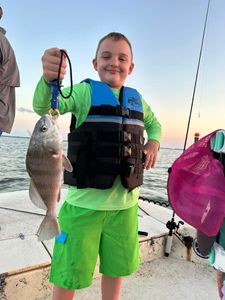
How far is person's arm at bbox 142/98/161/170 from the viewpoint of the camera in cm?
197

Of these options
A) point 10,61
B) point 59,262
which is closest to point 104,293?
point 59,262

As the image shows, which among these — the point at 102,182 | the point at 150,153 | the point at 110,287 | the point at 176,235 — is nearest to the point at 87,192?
the point at 102,182

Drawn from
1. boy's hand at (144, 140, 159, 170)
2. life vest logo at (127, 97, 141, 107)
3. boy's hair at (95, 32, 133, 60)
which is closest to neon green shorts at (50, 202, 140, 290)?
boy's hand at (144, 140, 159, 170)

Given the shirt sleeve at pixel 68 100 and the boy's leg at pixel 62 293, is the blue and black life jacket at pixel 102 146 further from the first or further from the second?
the boy's leg at pixel 62 293

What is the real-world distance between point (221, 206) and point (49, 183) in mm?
724

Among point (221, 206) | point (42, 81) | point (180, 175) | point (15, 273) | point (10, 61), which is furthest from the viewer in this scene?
point (10, 61)

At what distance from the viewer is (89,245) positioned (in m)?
1.69

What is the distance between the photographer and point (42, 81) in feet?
4.64

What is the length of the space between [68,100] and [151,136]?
77 cm

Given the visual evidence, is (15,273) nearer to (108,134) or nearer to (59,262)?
(59,262)

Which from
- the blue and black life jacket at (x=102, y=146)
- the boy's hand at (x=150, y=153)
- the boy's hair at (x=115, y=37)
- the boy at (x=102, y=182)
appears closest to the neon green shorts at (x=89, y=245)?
the boy at (x=102, y=182)

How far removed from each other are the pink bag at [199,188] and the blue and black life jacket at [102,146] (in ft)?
2.04

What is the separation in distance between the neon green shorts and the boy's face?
88 centimetres

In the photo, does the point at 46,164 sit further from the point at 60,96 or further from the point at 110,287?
the point at 110,287
